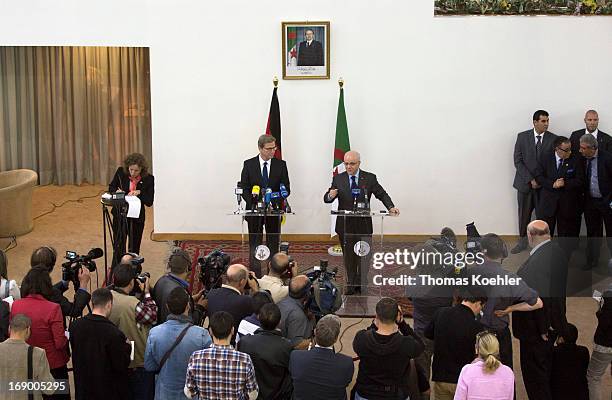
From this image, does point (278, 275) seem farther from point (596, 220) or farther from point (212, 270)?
point (596, 220)

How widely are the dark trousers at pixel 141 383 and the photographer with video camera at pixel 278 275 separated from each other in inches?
42.9

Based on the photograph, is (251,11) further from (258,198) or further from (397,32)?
(258,198)

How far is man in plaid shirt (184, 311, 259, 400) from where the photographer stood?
5.60m

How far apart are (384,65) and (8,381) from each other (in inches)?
274

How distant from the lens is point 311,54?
455 inches

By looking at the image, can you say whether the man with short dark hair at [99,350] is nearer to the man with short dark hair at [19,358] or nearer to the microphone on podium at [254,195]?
the man with short dark hair at [19,358]

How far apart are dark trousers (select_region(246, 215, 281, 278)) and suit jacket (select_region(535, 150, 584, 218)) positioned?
132 inches

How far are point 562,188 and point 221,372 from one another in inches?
246

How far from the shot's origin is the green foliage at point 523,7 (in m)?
11.5

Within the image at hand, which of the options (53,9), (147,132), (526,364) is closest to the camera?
(526,364)

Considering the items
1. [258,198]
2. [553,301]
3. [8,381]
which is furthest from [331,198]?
[8,381]

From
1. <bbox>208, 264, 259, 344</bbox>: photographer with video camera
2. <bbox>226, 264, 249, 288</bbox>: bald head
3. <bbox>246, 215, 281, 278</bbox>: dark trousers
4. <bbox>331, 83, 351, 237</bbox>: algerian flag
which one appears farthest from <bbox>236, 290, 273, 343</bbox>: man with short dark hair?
<bbox>331, 83, 351, 237</bbox>: algerian flag

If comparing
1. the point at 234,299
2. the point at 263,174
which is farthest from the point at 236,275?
the point at 263,174

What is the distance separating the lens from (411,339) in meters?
6.02
